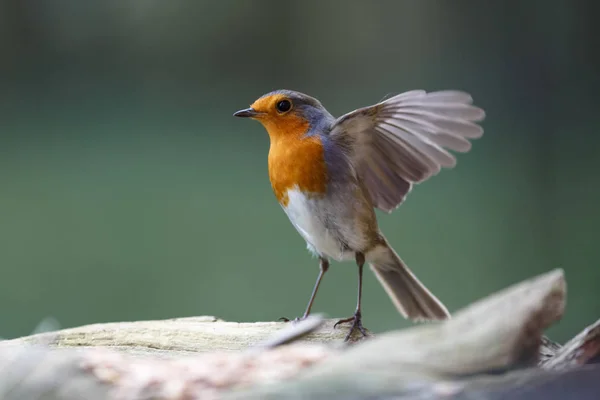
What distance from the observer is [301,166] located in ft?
7.91

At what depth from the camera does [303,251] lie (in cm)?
616

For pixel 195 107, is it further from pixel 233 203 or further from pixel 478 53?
pixel 478 53

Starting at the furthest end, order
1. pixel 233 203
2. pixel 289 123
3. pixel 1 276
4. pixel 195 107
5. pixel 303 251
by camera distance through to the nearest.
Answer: pixel 195 107 < pixel 233 203 < pixel 303 251 < pixel 1 276 < pixel 289 123

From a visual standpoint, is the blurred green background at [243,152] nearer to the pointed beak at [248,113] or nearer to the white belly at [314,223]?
the white belly at [314,223]

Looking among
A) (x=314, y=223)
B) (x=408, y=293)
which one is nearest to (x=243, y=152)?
(x=408, y=293)

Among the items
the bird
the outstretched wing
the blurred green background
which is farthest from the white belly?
the blurred green background

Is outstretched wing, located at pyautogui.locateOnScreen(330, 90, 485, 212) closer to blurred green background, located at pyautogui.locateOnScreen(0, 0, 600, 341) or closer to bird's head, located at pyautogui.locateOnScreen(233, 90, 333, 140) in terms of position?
bird's head, located at pyautogui.locateOnScreen(233, 90, 333, 140)

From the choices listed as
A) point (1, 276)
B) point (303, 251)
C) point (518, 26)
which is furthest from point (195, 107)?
point (518, 26)

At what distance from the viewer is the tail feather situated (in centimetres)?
278

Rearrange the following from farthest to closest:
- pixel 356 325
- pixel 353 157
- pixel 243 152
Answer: pixel 243 152 → pixel 353 157 → pixel 356 325

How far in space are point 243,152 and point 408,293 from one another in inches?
172

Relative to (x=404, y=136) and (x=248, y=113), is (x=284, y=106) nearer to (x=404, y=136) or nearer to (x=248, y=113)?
(x=248, y=113)

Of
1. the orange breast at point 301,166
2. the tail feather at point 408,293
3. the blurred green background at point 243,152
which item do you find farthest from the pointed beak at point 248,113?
the blurred green background at point 243,152

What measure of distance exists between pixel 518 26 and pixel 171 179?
134 inches
